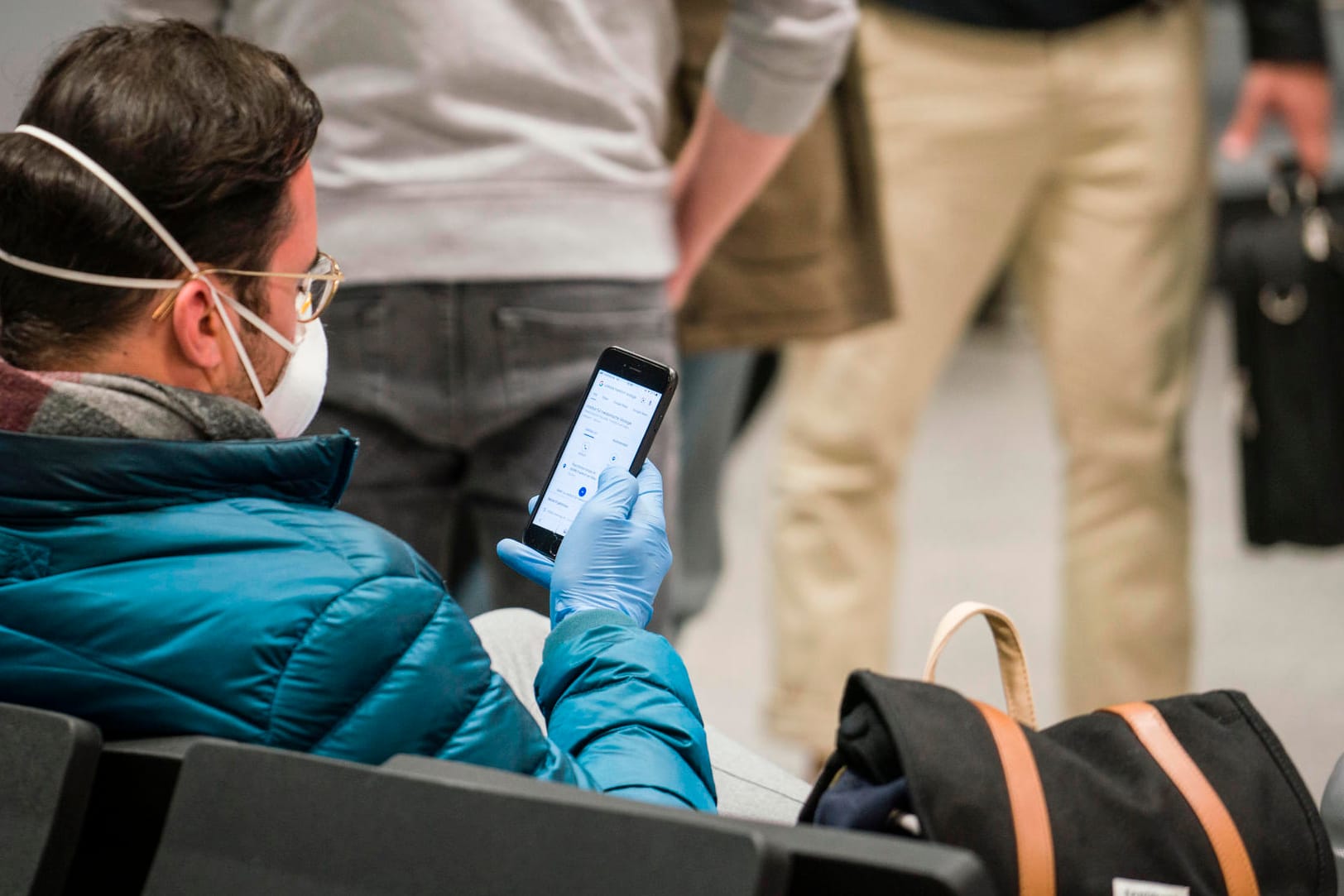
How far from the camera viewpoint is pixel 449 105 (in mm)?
1489

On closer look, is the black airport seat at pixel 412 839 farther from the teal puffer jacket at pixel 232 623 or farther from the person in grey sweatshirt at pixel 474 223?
the person in grey sweatshirt at pixel 474 223

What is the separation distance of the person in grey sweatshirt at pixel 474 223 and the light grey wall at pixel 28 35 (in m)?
0.08

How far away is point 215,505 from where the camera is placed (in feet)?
3.25

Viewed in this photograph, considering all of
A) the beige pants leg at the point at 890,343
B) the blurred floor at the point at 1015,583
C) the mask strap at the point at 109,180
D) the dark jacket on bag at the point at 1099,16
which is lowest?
the blurred floor at the point at 1015,583

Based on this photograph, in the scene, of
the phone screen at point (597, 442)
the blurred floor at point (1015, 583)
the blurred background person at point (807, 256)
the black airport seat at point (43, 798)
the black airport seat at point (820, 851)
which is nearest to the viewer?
the black airport seat at point (820, 851)

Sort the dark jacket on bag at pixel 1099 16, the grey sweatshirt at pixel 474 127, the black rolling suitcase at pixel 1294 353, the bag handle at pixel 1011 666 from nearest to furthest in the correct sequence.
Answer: the bag handle at pixel 1011 666 → the grey sweatshirt at pixel 474 127 → the dark jacket on bag at pixel 1099 16 → the black rolling suitcase at pixel 1294 353

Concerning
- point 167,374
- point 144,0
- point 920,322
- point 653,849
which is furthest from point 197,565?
point 920,322

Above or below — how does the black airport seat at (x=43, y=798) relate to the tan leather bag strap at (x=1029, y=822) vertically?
below

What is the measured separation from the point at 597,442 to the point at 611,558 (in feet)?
0.46

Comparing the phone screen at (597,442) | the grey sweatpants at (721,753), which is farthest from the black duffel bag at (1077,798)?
the phone screen at (597,442)

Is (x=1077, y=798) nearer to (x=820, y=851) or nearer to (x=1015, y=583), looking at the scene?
(x=820, y=851)

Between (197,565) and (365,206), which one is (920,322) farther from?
(197,565)

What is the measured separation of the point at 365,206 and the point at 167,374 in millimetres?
458

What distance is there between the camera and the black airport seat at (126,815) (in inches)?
36.3
